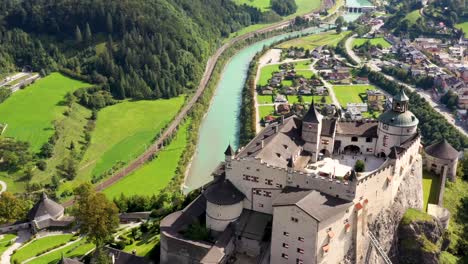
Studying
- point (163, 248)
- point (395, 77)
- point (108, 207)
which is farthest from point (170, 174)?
Answer: point (395, 77)

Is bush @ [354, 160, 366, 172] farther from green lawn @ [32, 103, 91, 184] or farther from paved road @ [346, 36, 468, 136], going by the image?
paved road @ [346, 36, 468, 136]

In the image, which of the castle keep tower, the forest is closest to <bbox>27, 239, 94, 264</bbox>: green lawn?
the castle keep tower

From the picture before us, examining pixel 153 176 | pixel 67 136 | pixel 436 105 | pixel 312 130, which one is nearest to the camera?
pixel 312 130

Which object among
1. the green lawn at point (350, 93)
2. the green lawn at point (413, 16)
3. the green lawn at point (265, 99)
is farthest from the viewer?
the green lawn at point (413, 16)

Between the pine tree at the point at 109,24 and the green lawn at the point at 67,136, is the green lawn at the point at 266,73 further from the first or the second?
the green lawn at the point at 67,136

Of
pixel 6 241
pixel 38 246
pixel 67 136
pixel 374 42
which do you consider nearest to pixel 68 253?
pixel 38 246

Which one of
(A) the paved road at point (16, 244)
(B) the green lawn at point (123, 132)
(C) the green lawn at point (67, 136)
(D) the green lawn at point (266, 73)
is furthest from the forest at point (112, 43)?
(A) the paved road at point (16, 244)

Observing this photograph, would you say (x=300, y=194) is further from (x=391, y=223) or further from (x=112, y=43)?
(x=112, y=43)
